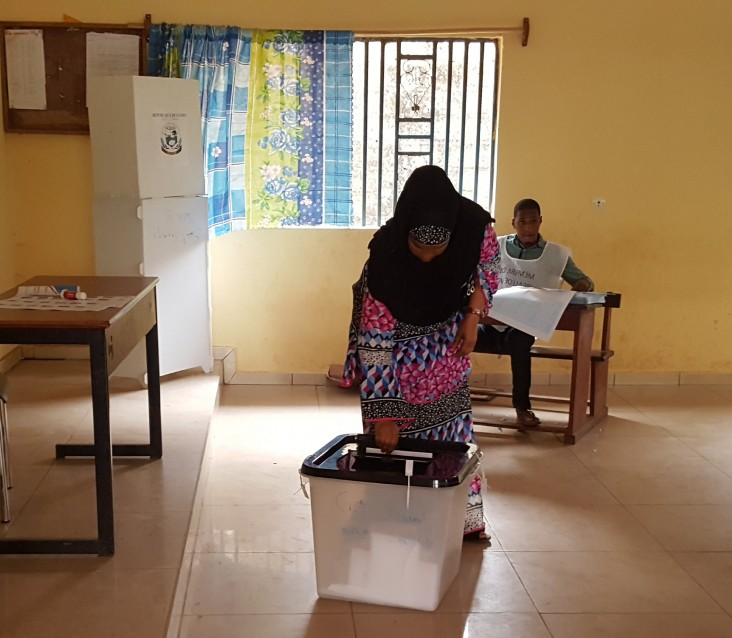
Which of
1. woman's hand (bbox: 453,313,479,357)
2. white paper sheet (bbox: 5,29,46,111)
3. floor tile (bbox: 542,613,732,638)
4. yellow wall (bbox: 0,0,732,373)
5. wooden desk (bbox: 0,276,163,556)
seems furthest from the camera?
yellow wall (bbox: 0,0,732,373)

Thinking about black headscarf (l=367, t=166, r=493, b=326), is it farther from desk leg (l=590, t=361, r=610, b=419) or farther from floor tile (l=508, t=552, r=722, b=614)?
desk leg (l=590, t=361, r=610, b=419)

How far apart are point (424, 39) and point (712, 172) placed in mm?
1865

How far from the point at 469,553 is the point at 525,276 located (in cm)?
194

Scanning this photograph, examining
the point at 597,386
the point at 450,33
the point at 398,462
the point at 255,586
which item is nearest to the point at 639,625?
the point at 398,462

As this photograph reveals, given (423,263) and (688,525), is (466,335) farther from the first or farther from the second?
(688,525)

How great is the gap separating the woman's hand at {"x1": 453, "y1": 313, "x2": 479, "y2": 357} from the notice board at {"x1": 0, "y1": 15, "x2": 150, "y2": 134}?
9.37 ft

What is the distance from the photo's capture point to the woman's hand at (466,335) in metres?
2.81

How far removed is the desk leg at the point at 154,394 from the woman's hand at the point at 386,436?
3.83ft

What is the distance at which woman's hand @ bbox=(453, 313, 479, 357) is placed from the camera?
9.23ft

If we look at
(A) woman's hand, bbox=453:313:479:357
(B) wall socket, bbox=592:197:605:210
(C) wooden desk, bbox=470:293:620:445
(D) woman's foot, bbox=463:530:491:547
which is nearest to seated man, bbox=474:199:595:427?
(C) wooden desk, bbox=470:293:620:445

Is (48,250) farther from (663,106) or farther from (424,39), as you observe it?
(663,106)

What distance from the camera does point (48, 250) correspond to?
5.05 meters

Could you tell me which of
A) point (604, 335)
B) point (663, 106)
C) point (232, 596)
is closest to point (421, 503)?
point (232, 596)

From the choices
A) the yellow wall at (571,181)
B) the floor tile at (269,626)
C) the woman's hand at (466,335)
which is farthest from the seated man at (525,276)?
the floor tile at (269,626)
